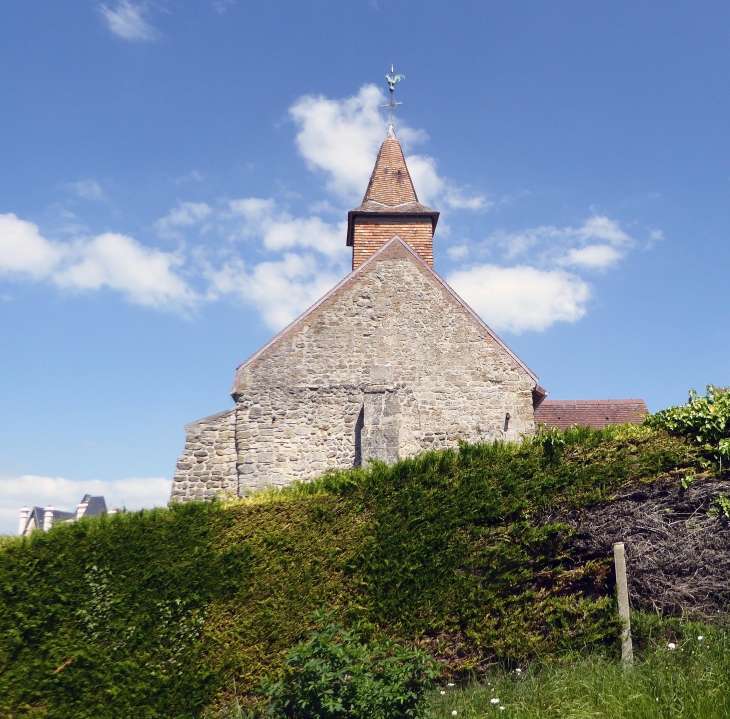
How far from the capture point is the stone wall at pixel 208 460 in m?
12.5

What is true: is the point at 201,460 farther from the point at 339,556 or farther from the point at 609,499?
the point at 609,499

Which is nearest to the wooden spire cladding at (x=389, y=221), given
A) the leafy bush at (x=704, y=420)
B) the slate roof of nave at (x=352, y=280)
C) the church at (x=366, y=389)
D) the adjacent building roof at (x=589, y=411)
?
the slate roof of nave at (x=352, y=280)

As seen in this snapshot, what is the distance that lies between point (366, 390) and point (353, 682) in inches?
302

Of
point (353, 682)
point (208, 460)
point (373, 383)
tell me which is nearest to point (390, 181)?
point (373, 383)

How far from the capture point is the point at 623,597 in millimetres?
6191

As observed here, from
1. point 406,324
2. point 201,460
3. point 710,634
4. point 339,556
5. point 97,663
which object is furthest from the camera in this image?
point 406,324

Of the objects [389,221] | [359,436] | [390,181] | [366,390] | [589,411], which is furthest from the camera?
[390,181]

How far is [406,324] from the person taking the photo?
44.7 ft

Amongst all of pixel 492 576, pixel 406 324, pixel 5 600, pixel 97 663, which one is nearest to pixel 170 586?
pixel 97 663

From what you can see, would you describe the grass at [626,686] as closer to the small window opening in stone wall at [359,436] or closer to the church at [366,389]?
the church at [366,389]

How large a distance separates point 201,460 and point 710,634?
9.37 metres

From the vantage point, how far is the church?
1262 cm

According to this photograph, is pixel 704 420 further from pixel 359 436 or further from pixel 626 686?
pixel 359 436

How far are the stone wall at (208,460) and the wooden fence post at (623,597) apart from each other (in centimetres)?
792
